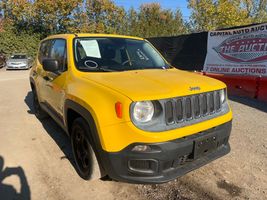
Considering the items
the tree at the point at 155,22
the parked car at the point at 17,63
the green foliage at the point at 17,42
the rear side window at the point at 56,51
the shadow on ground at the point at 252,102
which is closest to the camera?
the rear side window at the point at 56,51

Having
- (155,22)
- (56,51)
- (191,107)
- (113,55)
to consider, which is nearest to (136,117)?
(191,107)

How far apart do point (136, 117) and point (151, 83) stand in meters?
0.55

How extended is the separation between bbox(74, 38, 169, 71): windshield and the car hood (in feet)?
0.96

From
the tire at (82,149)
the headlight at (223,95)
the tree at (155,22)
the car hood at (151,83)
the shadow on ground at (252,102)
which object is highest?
the tree at (155,22)

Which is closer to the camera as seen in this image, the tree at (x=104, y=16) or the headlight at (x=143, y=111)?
the headlight at (x=143, y=111)

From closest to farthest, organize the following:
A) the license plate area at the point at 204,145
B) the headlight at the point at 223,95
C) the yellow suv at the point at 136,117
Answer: the yellow suv at the point at 136,117
the license plate area at the point at 204,145
the headlight at the point at 223,95

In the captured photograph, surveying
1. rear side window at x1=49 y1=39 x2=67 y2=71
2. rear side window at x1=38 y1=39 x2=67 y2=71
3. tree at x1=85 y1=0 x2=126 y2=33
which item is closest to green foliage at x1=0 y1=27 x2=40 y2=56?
tree at x1=85 y1=0 x2=126 y2=33

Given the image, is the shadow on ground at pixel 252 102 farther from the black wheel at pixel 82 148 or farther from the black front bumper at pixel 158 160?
the black wheel at pixel 82 148

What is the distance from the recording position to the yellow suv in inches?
117

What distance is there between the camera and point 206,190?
3604 mm

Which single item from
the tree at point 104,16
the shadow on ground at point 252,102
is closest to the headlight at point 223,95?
the shadow on ground at point 252,102

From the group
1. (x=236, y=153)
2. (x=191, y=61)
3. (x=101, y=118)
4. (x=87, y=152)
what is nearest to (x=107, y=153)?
(x=101, y=118)

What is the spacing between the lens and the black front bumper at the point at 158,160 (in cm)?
298

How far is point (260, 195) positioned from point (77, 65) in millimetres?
2901
